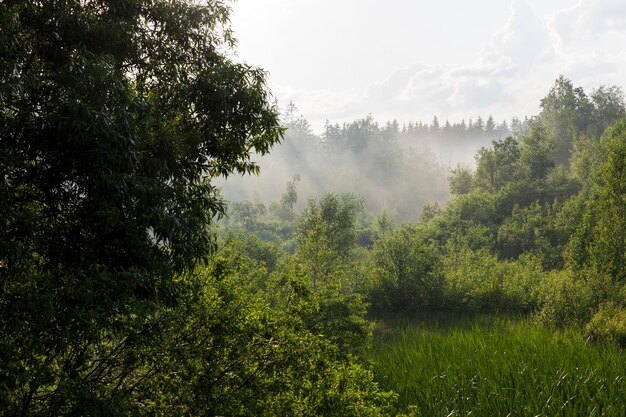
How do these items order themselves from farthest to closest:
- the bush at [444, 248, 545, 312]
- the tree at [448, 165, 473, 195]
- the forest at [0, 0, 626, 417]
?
the tree at [448, 165, 473, 195] → the bush at [444, 248, 545, 312] → the forest at [0, 0, 626, 417]

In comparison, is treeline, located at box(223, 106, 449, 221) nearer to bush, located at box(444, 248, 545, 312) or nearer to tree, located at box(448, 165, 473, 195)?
tree, located at box(448, 165, 473, 195)

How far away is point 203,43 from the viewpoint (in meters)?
9.40

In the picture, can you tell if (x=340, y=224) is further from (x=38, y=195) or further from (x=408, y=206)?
Result: (x=408, y=206)

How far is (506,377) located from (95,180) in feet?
37.0

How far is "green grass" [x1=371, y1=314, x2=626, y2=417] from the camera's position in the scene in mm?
11102

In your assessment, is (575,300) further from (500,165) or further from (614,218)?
(500,165)

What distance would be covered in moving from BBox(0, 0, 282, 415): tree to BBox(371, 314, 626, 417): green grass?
18.2 feet

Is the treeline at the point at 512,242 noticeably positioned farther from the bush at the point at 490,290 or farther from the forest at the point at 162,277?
the forest at the point at 162,277

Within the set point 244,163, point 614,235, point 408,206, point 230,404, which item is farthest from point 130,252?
point 408,206

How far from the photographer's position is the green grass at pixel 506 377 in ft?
36.4

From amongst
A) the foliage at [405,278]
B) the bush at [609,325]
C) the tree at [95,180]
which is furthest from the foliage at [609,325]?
the tree at [95,180]

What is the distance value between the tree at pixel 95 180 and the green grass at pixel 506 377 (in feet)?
18.2

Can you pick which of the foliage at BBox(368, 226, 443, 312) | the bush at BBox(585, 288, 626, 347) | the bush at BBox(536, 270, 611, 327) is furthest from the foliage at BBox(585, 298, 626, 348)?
the foliage at BBox(368, 226, 443, 312)

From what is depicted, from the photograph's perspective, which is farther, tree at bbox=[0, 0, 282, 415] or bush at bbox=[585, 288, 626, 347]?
bush at bbox=[585, 288, 626, 347]
